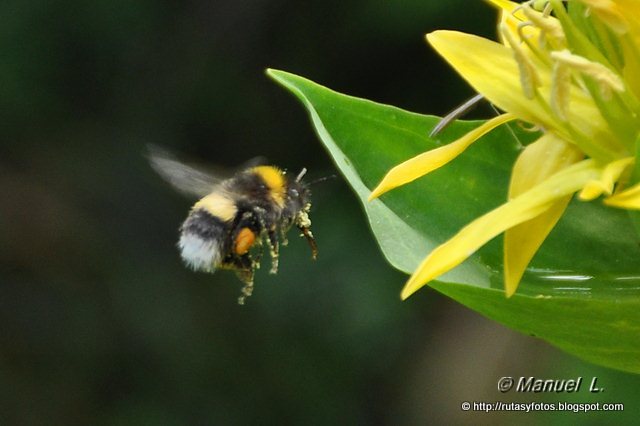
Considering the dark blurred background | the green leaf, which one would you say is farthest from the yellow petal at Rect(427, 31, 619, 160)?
the dark blurred background

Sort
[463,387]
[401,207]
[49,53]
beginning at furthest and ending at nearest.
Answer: [49,53] < [463,387] < [401,207]

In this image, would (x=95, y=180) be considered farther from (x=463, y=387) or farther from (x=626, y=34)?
(x=626, y=34)

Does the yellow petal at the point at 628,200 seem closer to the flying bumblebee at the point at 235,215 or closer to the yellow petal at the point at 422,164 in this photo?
the yellow petal at the point at 422,164

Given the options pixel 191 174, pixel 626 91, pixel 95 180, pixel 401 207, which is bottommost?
pixel 95 180

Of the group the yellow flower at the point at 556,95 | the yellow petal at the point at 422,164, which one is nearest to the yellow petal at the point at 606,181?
the yellow flower at the point at 556,95

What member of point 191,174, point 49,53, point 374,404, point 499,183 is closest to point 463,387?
point 374,404

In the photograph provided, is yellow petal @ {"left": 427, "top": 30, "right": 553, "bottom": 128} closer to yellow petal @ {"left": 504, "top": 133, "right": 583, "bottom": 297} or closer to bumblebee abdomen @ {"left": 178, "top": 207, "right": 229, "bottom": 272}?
yellow petal @ {"left": 504, "top": 133, "right": 583, "bottom": 297}
